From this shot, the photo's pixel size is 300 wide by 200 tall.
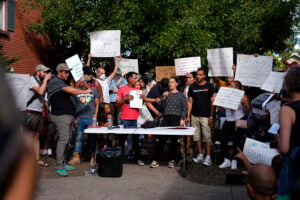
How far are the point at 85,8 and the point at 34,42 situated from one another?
12.0 ft

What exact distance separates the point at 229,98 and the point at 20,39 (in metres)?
8.59

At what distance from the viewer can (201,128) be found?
890cm

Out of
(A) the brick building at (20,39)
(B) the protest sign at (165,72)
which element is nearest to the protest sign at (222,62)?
(B) the protest sign at (165,72)

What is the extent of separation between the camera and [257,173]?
2.80m

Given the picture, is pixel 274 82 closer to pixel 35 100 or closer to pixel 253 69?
pixel 253 69

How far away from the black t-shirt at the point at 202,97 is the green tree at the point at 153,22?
8.01 feet

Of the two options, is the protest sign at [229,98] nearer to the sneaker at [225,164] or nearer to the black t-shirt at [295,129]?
the sneaker at [225,164]

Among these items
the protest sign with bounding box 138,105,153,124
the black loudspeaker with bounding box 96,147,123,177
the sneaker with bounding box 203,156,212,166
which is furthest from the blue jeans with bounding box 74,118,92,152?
the sneaker with bounding box 203,156,212,166

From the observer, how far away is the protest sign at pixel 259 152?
12.1 ft

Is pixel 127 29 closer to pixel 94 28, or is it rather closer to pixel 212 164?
pixel 94 28

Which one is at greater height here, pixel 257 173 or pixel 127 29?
pixel 127 29

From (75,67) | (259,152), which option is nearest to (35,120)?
(75,67)

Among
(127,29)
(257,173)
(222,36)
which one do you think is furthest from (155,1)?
(257,173)

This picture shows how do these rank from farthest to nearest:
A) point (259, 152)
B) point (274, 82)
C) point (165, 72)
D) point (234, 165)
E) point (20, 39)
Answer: point (20, 39) < point (165, 72) < point (234, 165) < point (274, 82) < point (259, 152)
